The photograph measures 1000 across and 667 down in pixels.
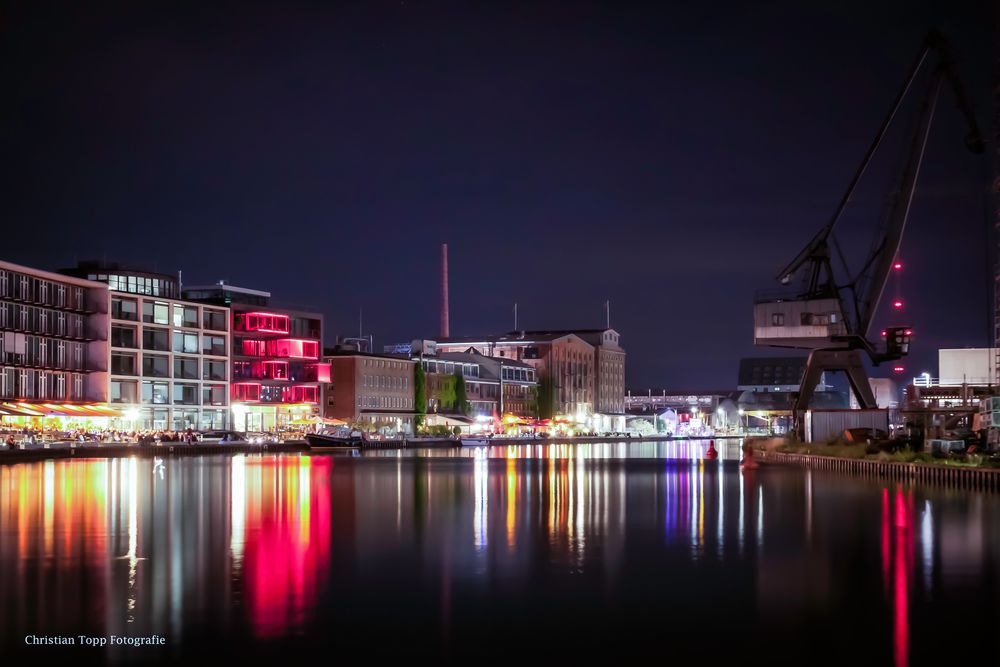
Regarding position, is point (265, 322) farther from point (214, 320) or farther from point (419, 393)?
point (419, 393)

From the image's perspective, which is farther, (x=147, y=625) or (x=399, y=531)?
(x=399, y=531)

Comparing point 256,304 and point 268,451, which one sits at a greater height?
point 256,304

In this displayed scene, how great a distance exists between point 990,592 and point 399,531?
655 inches

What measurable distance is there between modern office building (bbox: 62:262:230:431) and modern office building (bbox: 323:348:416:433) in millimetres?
17358

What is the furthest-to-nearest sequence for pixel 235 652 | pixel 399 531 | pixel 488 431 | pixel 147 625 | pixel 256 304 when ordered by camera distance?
pixel 488 431, pixel 256 304, pixel 399 531, pixel 147 625, pixel 235 652

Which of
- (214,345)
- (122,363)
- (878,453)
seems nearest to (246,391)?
(214,345)

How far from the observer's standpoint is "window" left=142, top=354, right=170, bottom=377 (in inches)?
4700

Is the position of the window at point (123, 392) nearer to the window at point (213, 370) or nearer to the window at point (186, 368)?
the window at point (186, 368)

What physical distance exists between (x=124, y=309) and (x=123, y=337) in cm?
270

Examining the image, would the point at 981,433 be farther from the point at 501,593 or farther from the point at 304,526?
the point at 501,593

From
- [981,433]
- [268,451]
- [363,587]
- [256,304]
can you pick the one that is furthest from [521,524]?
[256,304]

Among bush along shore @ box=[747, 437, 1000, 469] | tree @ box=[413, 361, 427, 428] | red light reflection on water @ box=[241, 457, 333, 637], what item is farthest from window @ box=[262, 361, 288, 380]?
red light reflection on water @ box=[241, 457, 333, 637]

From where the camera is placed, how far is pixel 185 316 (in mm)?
126438

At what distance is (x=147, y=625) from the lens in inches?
799
